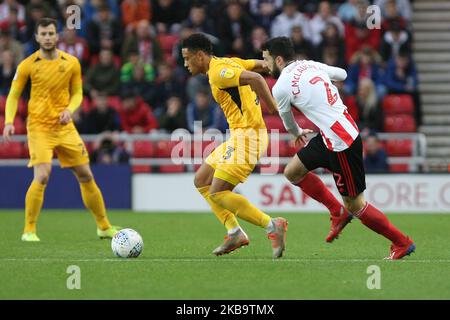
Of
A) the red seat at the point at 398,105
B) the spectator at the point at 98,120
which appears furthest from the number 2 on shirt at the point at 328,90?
the red seat at the point at 398,105

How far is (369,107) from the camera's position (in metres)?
17.4

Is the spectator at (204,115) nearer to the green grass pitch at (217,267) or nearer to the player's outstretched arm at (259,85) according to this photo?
the green grass pitch at (217,267)

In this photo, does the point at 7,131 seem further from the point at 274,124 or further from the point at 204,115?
the point at 274,124

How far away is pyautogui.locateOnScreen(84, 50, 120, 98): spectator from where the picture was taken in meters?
18.2

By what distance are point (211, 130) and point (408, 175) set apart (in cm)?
318

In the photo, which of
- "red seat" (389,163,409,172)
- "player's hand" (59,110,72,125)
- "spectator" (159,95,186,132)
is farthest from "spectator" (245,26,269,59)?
"player's hand" (59,110,72,125)

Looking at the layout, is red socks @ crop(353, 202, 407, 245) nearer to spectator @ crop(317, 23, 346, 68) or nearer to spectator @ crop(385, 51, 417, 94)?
spectator @ crop(317, 23, 346, 68)

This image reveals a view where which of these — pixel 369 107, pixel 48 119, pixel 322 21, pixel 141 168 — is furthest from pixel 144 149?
pixel 48 119

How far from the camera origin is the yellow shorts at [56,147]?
11219 millimetres

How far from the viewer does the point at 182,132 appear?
1675cm

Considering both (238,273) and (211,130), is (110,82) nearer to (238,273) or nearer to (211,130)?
(211,130)

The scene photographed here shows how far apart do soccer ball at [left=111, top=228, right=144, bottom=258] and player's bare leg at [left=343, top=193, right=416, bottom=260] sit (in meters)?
1.92

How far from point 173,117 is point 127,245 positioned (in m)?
7.97
